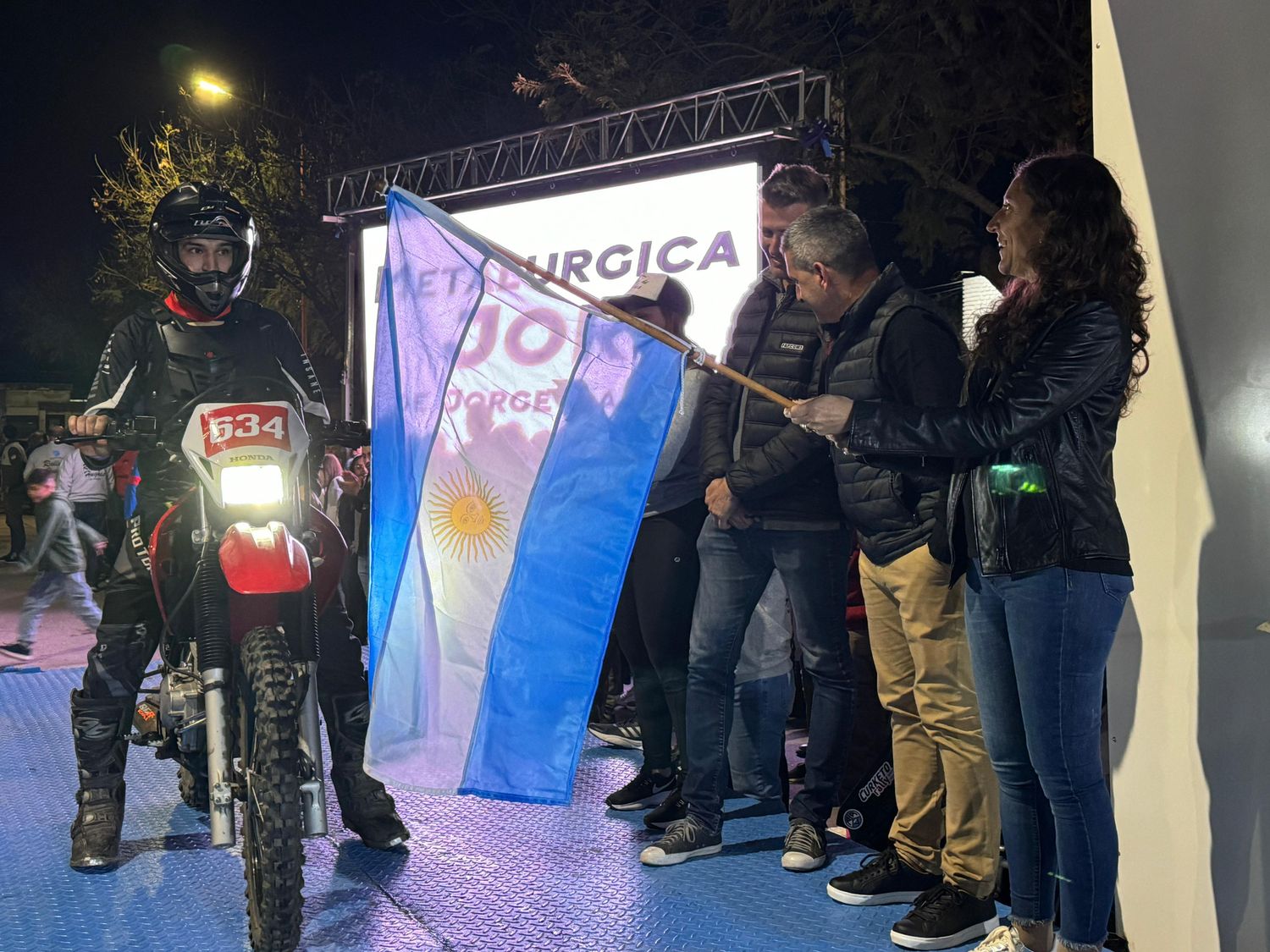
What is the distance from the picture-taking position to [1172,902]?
2803mm

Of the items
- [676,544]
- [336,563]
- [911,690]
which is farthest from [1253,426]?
[336,563]

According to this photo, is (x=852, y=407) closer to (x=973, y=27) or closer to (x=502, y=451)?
(x=502, y=451)

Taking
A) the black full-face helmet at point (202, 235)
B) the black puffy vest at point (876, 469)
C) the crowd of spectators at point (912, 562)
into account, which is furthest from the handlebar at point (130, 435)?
the black puffy vest at point (876, 469)

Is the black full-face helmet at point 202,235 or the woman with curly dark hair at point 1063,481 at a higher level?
the black full-face helmet at point 202,235

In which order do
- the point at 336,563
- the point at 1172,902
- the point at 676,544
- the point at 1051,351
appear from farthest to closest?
the point at 676,544, the point at 336,563, the point at 1172,902, the point at 1051,351

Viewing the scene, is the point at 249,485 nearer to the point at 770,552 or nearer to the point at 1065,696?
the point at 770,552

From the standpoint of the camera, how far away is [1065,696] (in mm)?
2410

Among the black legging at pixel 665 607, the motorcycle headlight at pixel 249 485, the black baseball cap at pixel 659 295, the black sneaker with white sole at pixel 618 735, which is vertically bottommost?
the black sneaker with white sole at pixel 618 735

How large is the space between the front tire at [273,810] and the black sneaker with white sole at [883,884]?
4.80 feet

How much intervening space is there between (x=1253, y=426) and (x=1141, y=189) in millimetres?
643

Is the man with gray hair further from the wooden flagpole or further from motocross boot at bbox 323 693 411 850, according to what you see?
motocross boot at bbox 323 693 411 850

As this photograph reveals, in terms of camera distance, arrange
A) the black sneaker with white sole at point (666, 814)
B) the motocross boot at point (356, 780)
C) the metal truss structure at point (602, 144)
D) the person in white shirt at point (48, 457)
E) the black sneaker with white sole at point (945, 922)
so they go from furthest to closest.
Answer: the person in white shirt at point (48, 457)
the metal truss structure at point (602, 144)
the black sneaker with white sole at point (666, 814)
the motocross boot at point (356, 780)
the black sneaker with white sole at point (945, 922)

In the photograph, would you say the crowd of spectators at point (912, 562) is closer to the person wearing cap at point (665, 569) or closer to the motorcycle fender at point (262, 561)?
the person wearing cap at point (665, 569)

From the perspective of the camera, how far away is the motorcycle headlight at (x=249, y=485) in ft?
10.0
